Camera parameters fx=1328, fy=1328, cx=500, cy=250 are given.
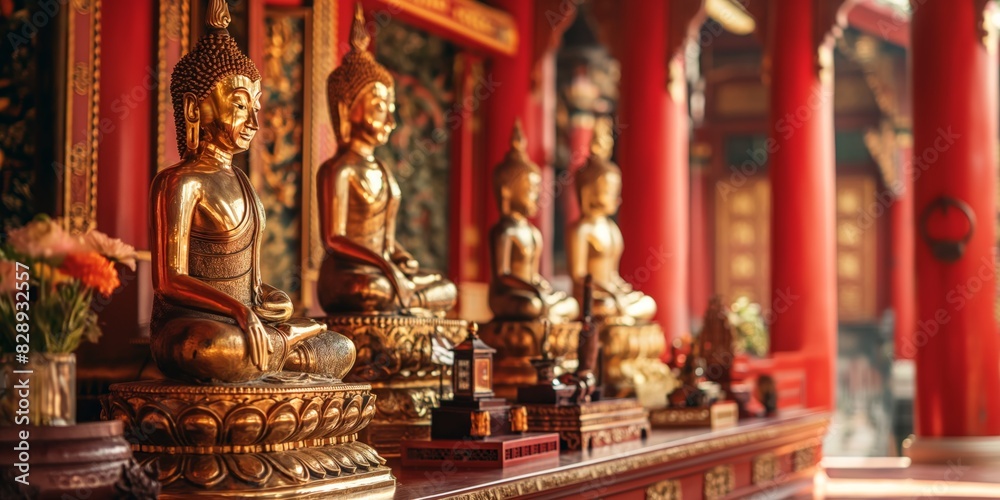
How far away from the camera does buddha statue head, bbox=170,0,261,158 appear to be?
10.7 ft


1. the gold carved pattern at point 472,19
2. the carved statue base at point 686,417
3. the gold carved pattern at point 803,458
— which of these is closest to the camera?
the carved statue base at point 686,417

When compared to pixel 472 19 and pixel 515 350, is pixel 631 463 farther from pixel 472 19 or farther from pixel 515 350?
pixel 472 19

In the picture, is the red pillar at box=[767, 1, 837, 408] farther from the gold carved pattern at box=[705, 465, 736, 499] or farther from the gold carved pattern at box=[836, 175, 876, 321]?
the gold carved pattern at box=[836, 175, 876, 321]

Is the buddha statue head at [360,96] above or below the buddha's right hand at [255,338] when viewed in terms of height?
above

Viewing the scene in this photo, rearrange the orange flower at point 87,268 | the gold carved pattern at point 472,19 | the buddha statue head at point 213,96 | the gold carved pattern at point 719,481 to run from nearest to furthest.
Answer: the orange flower at point 87,268, the buddha statue head at point 213,96, the gold carved pattern at point 719,481, the gold carved pattern at point 472,19

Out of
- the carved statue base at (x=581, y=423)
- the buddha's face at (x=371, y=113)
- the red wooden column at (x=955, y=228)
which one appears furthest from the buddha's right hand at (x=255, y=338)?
the red wooden column at (x=955, y=228)

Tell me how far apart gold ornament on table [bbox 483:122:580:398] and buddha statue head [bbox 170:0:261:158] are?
1828 mm

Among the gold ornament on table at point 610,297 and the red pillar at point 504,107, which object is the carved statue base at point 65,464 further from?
the red pillar at point 504,107

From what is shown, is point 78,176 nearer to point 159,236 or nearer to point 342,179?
point 342,179

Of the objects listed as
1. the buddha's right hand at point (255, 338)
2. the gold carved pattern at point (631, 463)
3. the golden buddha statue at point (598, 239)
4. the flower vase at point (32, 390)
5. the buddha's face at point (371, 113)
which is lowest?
the gold carved pattern at point (631, 463)

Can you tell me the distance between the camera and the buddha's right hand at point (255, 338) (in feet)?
9.93

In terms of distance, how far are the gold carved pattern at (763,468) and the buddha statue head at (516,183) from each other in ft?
4.84

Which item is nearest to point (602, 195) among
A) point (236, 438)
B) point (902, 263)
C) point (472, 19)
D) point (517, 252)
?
point (517, 252)

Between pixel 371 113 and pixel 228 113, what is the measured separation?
106cm
